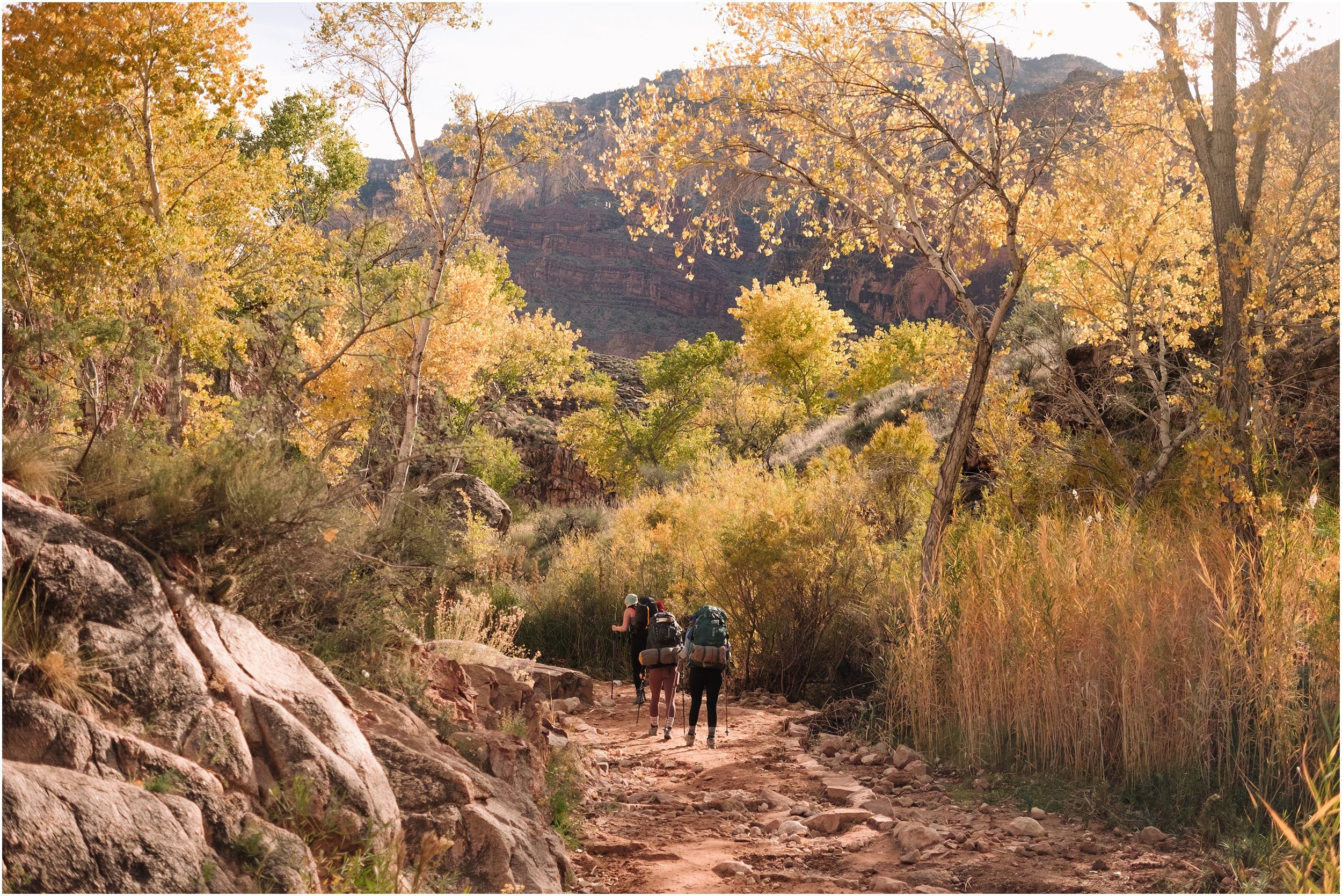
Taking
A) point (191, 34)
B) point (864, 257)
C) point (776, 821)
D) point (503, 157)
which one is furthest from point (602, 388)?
point (864, 257)

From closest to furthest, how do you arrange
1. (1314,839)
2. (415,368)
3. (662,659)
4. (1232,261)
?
(1314,839)
(1232,261)
(662,659)
(415,368)

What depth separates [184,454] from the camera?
5.24m

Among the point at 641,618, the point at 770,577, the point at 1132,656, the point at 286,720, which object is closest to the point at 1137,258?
the point at 770,577

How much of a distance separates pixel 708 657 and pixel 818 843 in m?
3.04

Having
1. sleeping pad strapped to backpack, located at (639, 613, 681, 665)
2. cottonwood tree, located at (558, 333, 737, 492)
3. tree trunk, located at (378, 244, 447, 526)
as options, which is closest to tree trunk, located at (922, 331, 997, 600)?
sleeping pad strapped to backpack, located at (639, 613, 681, 665)

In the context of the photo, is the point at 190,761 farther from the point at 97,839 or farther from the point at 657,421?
the point at 657,421

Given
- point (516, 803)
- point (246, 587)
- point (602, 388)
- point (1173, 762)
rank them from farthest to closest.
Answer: point (602, 388) < point (1173, 762) < point (516, 803) < point (246, 587)

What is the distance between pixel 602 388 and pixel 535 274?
81068 millimetres

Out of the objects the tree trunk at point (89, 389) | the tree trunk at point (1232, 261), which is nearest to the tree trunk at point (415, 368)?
the tree trunk at point (89, 389)

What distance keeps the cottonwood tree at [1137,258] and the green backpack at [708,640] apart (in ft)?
19.2

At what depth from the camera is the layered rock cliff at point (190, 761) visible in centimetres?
318

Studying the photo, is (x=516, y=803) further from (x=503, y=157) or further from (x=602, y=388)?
(x=602, y=388)

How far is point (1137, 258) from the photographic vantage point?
39.3 ft

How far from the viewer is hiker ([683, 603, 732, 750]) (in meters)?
8.88
